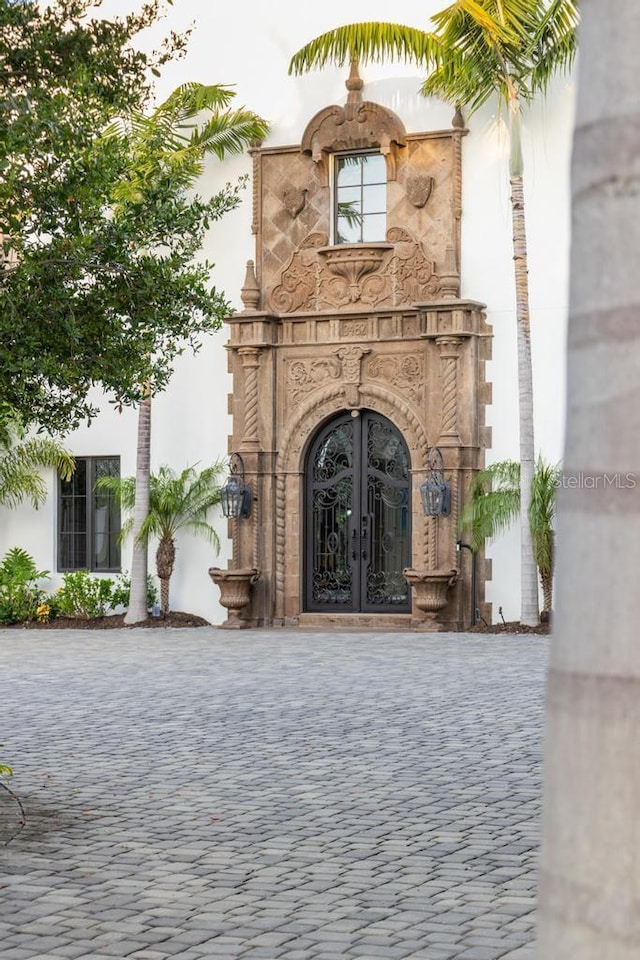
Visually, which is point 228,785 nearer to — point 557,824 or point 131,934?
point 131,934

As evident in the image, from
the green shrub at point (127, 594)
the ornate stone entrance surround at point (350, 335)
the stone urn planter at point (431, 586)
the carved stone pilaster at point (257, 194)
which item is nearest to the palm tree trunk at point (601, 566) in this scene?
the stone urn planter at point (431, 586)

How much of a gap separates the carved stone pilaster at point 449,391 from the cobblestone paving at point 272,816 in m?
6.19

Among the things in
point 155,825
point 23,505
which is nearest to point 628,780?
point 155,825

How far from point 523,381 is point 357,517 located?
320 cm

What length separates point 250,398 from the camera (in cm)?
2197

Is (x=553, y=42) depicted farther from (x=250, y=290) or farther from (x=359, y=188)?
(x=250, y=290)

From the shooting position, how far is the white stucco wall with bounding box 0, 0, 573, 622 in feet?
66.6

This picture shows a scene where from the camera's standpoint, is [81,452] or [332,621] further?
[81,452]

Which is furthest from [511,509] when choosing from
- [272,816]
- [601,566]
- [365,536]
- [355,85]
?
[601,566]

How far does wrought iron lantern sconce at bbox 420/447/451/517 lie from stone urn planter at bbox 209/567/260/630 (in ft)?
8.84

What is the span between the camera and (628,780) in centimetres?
222

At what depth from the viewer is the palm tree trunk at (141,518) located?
851 inches

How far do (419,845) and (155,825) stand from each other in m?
1.27

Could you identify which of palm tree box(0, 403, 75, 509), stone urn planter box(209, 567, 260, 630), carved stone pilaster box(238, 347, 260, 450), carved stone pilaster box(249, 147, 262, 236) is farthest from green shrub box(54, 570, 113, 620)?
carved stone pilaster box(249, 147, 262, 236)
